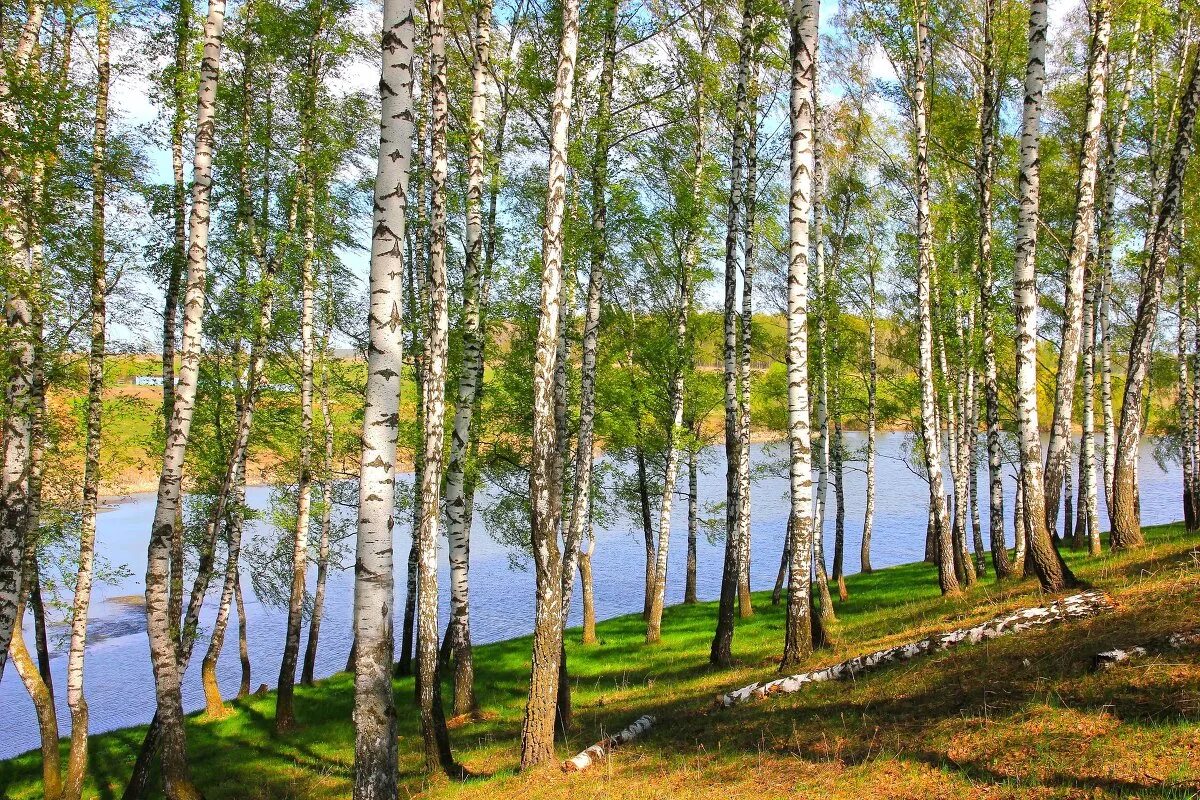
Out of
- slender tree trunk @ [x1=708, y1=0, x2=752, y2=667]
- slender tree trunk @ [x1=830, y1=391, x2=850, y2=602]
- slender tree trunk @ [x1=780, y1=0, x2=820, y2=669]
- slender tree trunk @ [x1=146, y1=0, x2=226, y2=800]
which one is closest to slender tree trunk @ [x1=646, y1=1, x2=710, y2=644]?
slender tree trunk @ [x1=708, y1=0, x2=752, y2=667]

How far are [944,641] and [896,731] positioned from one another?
89.8 inches

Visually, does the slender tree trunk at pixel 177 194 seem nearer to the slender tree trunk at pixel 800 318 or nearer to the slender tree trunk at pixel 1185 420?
the slender tree trunk at pixel 800 318

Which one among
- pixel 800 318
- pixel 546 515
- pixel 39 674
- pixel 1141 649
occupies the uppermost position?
pixel 800 318

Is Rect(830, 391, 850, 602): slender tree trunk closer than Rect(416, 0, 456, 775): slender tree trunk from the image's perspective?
No

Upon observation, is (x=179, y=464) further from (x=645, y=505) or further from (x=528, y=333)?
(x=645, y=505)

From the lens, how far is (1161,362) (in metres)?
28.2

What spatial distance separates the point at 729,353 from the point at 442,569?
83.4 ft

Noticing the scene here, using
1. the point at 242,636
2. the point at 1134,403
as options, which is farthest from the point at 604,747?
the point at 242,636

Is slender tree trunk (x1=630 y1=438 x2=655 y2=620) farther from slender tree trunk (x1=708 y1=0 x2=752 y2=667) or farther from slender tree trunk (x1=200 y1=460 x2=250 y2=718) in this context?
slender tree trunk (x1=200 y1=460 x2=250 y2=718)

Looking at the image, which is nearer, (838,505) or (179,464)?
(179,464)

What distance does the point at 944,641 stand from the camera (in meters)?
7.93

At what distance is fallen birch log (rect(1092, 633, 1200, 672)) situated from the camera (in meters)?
5.79

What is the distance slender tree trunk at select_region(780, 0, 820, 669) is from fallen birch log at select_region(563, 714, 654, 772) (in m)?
2.17

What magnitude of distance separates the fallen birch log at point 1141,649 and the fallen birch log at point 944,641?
139 cm
